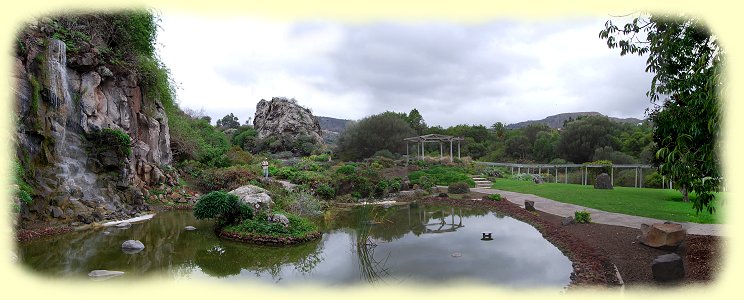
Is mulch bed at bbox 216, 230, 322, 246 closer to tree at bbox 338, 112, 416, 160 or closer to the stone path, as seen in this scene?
the stone path

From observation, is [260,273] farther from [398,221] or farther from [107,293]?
[398,221]

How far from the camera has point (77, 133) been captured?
10758 mm

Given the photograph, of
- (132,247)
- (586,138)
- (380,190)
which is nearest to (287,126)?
(380,190)

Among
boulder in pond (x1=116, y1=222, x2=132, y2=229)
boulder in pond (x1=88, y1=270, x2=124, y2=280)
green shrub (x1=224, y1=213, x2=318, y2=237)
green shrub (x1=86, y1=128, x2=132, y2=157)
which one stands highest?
green shrub (x1=86, y1=128, x2=132, y2=157)

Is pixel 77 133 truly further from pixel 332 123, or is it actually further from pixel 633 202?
pixel 332 123

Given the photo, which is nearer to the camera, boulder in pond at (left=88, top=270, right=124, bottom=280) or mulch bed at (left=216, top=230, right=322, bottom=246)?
boulder in pond at (left=88, top=270, right=124, bottom=280)

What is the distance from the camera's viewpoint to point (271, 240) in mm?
7980

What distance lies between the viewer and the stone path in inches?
304

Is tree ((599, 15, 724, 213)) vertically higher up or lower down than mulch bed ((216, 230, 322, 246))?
higher up

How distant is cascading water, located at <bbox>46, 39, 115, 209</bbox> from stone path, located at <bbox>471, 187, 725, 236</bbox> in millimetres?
12398

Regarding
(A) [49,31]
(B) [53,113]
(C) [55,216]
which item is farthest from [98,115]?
(C) [55,216]

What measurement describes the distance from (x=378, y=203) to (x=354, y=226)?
12.9 feet

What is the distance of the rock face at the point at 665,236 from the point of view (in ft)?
21.5

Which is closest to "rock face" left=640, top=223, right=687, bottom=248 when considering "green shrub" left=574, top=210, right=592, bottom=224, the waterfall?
"green shrub" left=574, top=210, right=592, bottom=224
